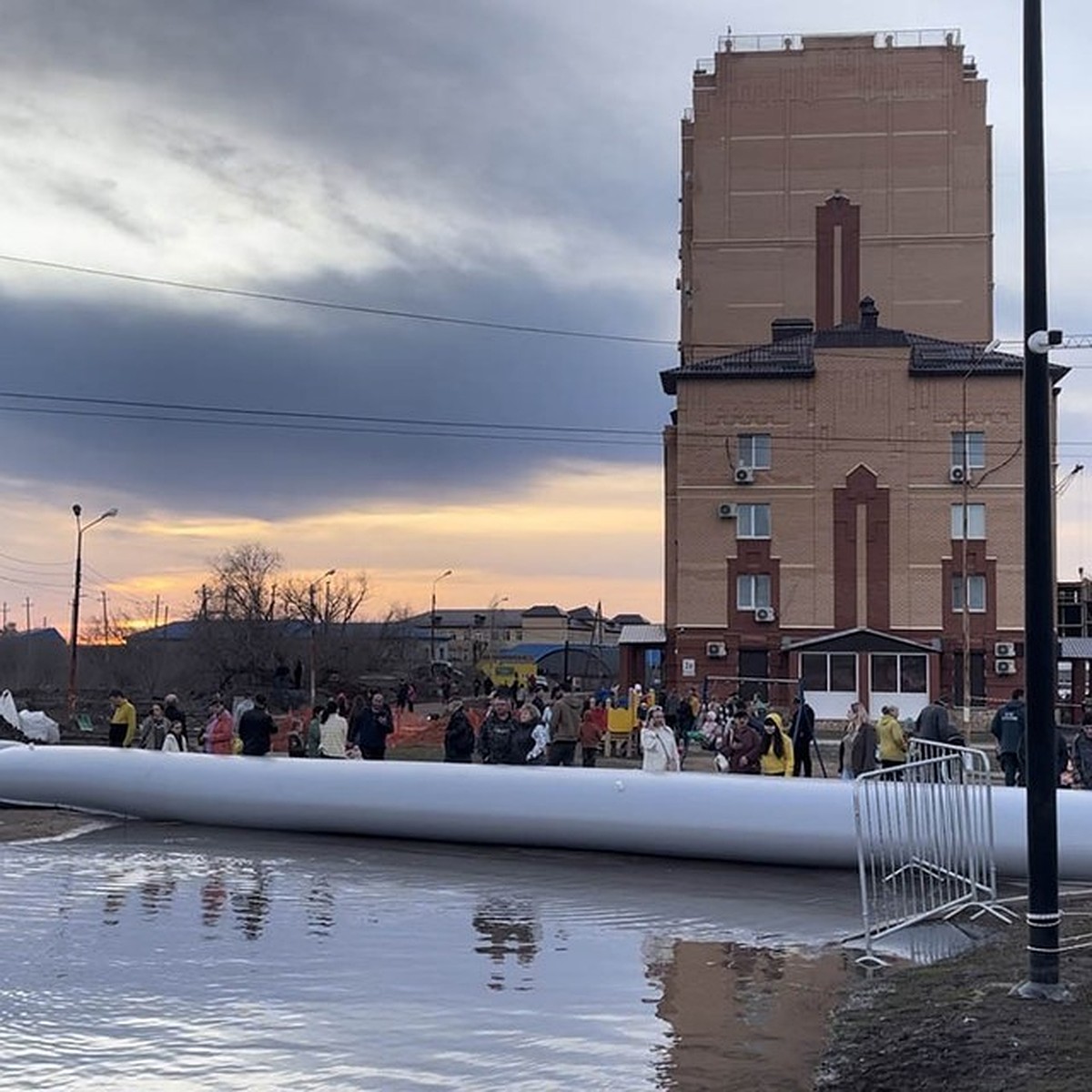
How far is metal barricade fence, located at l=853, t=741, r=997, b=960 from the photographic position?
10.3 meters

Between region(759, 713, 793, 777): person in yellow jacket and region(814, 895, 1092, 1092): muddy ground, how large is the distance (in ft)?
26.0

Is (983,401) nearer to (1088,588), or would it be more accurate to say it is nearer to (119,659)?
(1088,588)

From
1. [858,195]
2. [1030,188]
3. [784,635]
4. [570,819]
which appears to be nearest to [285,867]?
[570,819]

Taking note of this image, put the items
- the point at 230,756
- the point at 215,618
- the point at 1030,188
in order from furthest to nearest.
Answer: the point at 215,618 → the point at 230,756 → the point at 1030,188

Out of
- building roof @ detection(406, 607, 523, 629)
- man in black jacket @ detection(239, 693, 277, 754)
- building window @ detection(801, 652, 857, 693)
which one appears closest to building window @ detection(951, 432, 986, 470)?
building window @ detection(801, 652, 857, 693)

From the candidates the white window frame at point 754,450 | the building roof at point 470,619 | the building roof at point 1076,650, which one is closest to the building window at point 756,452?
the white window frame at point 754,450

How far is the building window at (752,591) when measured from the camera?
48.0 meters

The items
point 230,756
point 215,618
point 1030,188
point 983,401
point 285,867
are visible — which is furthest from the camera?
point 215,618

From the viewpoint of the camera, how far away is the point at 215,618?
80062 millimetres

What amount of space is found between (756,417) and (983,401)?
7.23 m

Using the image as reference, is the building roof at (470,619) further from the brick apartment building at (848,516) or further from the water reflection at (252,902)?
the water reflection at (252,902)

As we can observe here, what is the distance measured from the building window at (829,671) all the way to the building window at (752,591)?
271cm

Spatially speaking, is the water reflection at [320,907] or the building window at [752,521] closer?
the water reflection at [320,907]

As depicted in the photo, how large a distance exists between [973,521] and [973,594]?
2420 millimetres
